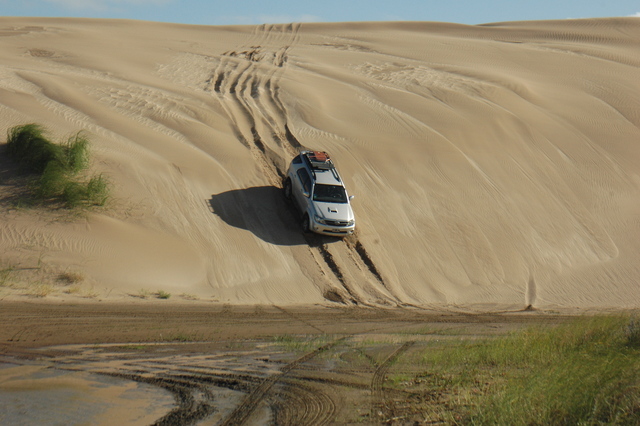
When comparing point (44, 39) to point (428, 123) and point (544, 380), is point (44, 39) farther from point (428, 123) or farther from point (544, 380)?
point (544, 380)

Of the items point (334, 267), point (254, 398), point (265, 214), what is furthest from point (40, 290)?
point (254, 398)

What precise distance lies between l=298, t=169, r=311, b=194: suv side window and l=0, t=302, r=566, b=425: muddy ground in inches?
199

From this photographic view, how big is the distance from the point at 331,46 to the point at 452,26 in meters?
14.7

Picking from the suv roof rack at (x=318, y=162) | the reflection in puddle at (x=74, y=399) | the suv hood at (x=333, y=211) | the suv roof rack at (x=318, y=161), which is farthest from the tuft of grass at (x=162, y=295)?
the suv roof rack at (x=318, y=161)

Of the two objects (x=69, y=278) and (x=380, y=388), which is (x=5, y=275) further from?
(x=380, y=388)

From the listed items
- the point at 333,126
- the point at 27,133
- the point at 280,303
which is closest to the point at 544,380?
the point at 280,303

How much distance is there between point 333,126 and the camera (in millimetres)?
24359

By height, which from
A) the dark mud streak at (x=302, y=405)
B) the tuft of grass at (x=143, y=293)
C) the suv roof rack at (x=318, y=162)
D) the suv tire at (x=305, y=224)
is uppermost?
the suv roof rack at (x=318, y=162)

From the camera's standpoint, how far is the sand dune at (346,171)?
15.9 meters

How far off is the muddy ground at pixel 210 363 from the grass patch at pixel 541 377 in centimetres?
48

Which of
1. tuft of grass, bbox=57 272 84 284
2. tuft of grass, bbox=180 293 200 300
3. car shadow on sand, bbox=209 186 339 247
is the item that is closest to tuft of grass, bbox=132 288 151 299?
tuft of grass, bbox=180 293 200 300

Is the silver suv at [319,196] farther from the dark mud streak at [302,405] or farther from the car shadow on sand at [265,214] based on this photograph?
the dark mud streak at [302,405]

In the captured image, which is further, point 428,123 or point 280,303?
point 428,123

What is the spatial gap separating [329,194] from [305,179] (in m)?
1.01
